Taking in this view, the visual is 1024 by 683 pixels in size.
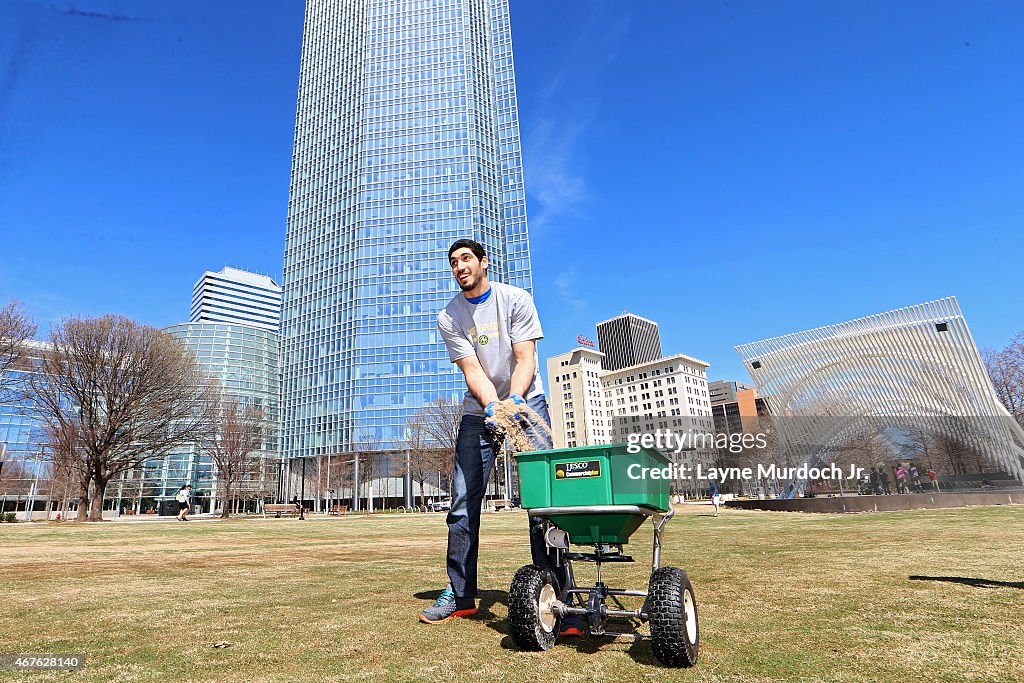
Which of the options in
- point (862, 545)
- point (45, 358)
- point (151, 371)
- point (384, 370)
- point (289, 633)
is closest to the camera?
point (289, 633)

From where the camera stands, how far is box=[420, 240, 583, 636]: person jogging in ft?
14.7

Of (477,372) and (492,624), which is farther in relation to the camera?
(477,372)

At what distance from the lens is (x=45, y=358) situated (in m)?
31.8

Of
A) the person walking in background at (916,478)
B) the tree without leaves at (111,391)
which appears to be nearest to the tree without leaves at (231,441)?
the tree without leaves at (111,391)

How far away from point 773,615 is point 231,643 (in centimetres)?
→ 382

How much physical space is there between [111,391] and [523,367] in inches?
1484

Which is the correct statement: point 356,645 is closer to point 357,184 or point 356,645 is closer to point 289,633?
point 289,633

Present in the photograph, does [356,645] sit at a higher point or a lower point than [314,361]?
lower

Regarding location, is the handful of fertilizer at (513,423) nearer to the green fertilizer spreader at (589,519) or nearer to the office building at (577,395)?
the green fertilizer spreader at (589,519)

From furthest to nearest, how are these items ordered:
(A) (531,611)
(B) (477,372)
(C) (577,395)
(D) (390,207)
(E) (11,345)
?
1. (C) (577,395)
2. (D) (390,207)
3. (E) (11,345)
4. (B) (477,372)
5. (A) (531,611)

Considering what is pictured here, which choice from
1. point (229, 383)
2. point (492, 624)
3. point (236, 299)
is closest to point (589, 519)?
point (492, 624)

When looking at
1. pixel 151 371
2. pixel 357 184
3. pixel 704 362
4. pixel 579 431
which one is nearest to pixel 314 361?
pixel 357 184

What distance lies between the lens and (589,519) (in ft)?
11.3

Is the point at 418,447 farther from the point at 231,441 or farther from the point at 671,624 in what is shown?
the point at 671,624
